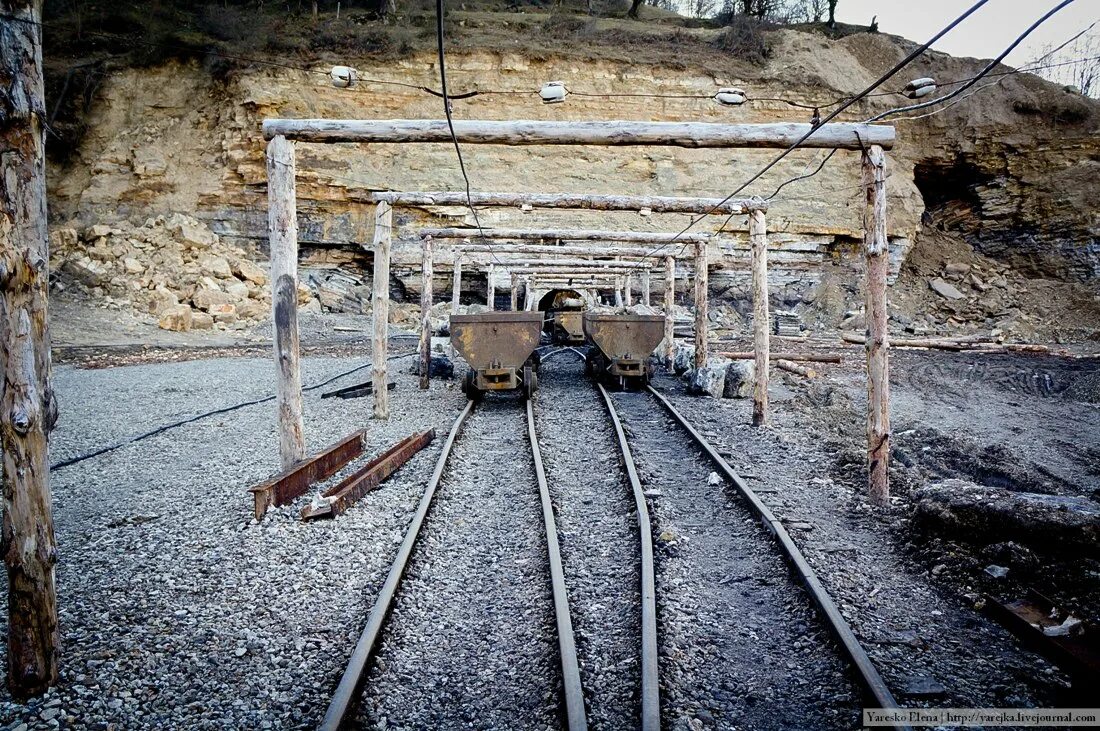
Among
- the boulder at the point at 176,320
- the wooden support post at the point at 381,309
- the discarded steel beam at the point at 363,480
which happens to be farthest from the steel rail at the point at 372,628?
the boulder at the point at 176,320

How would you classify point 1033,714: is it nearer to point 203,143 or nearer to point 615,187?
point 615,187

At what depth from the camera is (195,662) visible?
321 cm

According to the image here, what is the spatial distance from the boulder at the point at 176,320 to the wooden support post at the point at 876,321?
67.2 feet

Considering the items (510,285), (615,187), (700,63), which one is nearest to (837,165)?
(700,63)

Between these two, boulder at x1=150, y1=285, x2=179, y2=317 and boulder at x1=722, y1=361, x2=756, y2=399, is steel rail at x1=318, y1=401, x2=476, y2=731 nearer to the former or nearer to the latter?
boulder at x1=722, y1=361, x2=756, y2=399

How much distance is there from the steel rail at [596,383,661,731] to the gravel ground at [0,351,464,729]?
1589mm

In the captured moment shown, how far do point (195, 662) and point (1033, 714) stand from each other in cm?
432

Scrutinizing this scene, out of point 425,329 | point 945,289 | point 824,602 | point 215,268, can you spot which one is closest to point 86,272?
point 215,268

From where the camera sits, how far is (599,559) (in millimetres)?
4617

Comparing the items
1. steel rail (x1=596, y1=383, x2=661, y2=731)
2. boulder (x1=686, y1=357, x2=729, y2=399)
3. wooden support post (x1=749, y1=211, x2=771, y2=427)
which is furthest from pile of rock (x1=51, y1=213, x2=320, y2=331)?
steel rail (x1=596, y1=383, x2=661, y2=731)

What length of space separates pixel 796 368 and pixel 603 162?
19.2m

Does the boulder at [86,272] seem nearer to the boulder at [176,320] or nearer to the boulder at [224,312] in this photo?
the boulder at [176,320]

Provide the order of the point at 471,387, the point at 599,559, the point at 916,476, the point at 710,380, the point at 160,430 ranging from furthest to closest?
1. the point at 710,380
2. the point at 471,387
3. the point at 160,430
4. the point at 916,476
5. the point at 599,559

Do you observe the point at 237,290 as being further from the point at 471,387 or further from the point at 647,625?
the point at 647,625
